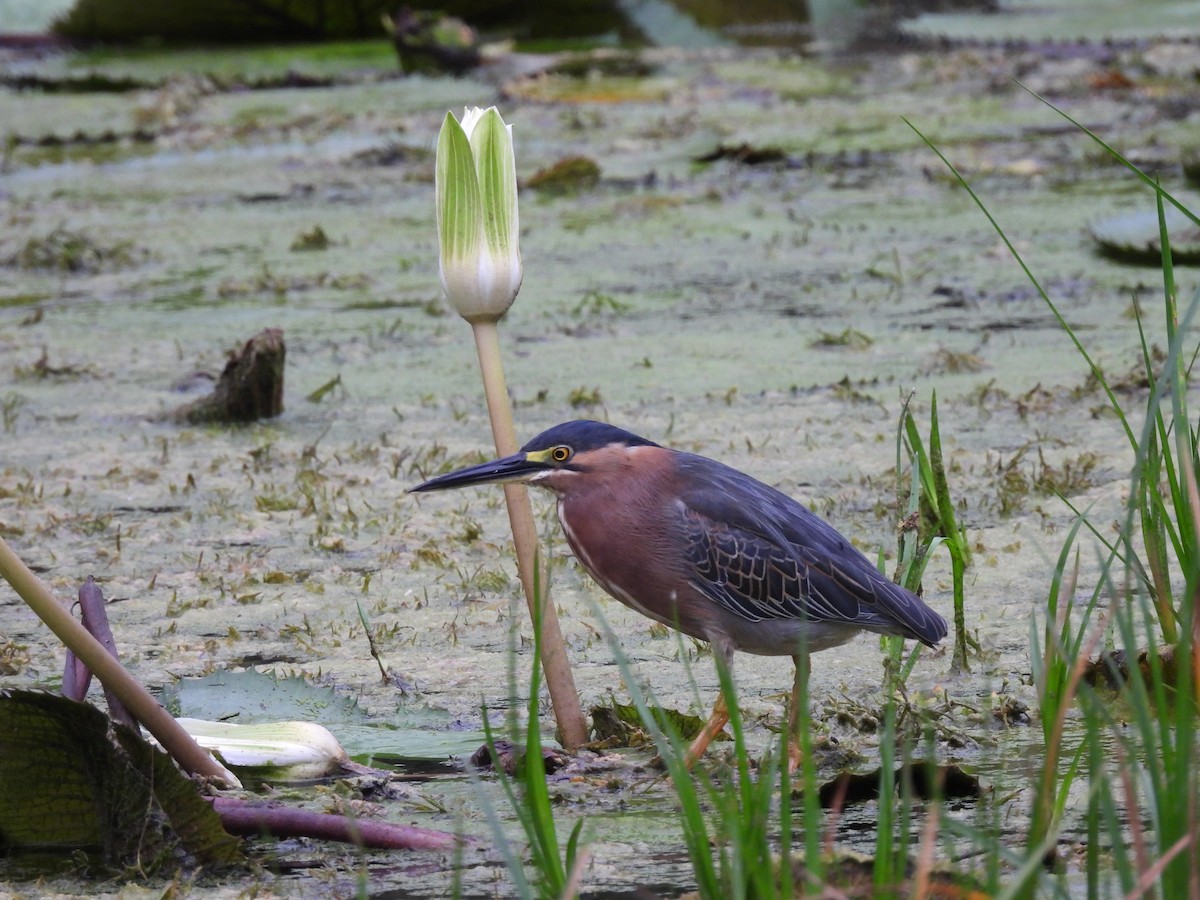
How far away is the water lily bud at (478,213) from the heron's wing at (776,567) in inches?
19.4

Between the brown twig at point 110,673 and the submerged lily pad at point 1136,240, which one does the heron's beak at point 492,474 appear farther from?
the submerged lily pad at point 1136,240

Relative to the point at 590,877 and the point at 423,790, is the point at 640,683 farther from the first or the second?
the point at 590,877

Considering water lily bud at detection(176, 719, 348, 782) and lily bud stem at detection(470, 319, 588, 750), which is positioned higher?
lily bud stem at detection(470, 319, 588, 750)

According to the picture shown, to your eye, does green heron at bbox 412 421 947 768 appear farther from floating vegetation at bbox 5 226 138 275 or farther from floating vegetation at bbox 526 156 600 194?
floating vegetation at bbox 526 156 600 194

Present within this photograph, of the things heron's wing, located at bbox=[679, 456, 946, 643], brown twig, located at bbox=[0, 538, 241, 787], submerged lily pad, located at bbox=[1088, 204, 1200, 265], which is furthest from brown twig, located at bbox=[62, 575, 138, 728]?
submerged lily pad, located at bbox=[1088, 204, 1200, 265]

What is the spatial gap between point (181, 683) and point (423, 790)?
460mm

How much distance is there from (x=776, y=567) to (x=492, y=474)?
0.46 metres

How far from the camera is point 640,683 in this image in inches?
101

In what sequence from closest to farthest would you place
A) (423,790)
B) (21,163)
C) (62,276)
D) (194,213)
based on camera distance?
(423,790) → (62,276) → (194,213) → (21,163)

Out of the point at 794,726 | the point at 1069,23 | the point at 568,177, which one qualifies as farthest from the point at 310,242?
the point at 1069,23

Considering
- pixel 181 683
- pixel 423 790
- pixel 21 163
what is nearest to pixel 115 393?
pixel 181 683

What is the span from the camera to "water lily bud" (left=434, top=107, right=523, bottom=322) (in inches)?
83.9

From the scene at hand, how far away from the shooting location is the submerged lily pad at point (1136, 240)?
17.9 feet

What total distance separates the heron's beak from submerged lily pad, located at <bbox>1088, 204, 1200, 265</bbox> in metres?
3.67
